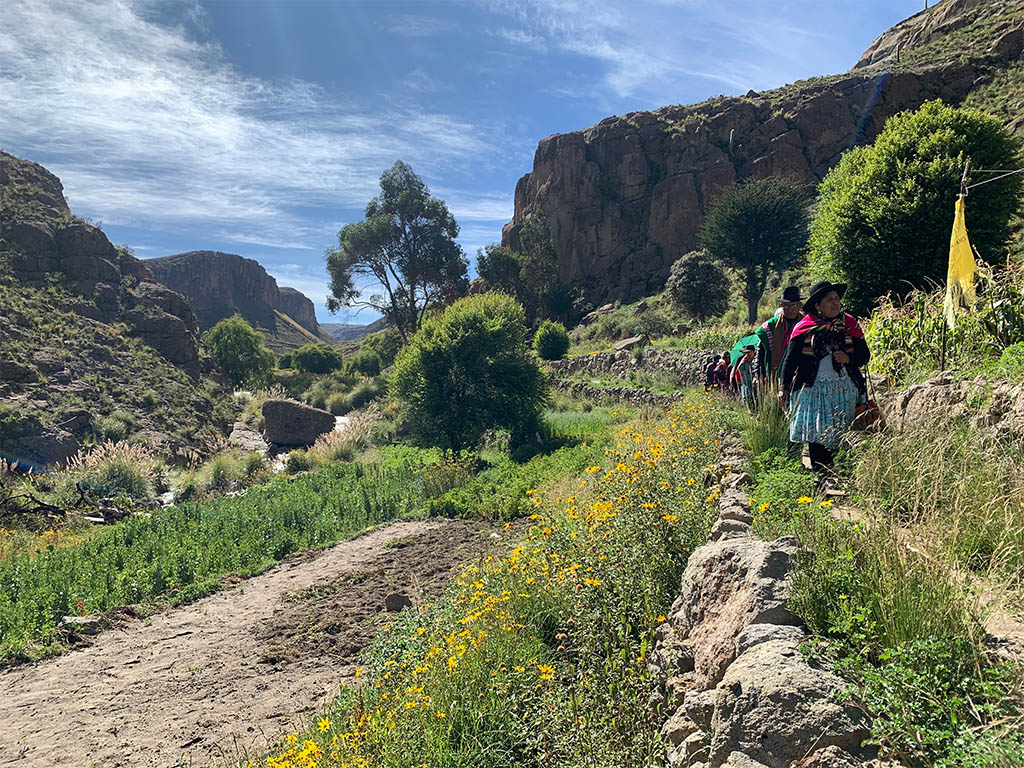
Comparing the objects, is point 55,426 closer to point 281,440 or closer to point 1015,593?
point 281,440

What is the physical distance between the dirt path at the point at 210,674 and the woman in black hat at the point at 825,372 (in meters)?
4.61

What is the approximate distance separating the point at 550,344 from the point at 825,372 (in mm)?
26833

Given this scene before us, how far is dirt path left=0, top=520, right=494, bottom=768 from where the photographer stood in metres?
4.26

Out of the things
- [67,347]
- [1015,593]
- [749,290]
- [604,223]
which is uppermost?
[604,223]

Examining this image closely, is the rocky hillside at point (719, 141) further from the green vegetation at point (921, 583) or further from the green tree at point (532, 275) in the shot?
the green vegetation at point (921, 583)

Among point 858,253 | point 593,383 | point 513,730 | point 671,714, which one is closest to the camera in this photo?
point 671,714

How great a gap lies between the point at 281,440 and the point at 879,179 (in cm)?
2415

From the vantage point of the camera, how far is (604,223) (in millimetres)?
55562

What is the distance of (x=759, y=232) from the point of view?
27828 mm

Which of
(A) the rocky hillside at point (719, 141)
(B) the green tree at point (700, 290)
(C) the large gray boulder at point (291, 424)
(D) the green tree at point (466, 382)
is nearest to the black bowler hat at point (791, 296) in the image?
(D) the green tree at point (466, 382)

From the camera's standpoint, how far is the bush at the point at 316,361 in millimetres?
59656

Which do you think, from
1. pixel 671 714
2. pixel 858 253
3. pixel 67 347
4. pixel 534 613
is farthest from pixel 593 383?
pixel 67 347

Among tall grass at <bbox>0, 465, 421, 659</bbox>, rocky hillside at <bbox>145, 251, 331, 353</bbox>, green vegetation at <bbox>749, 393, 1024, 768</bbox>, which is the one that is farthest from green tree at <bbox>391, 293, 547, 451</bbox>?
rocky hillside at <bbox>145, 251, 331, 353</bbox>

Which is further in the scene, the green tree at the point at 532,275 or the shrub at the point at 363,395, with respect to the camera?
the green tree at the point at 532,275
